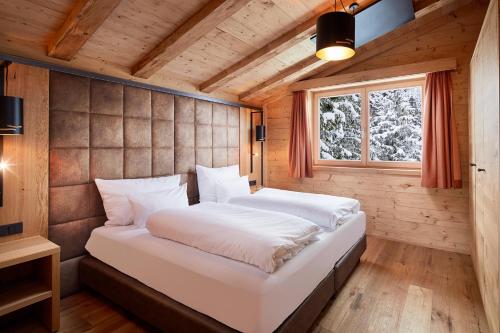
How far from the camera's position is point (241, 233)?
1.72 metres

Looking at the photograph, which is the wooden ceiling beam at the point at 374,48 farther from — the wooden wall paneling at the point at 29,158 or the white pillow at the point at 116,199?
the wooden wall paneling at the point at 29,158

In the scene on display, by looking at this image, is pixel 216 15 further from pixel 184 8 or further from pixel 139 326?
pixel 139 326

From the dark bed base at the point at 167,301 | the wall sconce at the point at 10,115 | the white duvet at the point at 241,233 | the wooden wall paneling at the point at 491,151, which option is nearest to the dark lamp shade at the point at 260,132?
the white duvet at the point at 241,233

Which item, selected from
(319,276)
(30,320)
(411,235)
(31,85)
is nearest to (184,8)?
(31,85)

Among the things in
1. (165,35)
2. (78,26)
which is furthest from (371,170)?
(78,26)

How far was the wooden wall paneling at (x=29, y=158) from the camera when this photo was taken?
6.51 feet

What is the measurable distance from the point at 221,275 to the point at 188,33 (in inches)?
74.7

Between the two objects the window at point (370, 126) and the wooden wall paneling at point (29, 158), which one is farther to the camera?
the window at point (370, 126)

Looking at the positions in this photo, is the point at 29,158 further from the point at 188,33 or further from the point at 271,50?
the point at 271,50

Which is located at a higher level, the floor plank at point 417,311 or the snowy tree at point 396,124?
the snowy tree at point 396,124

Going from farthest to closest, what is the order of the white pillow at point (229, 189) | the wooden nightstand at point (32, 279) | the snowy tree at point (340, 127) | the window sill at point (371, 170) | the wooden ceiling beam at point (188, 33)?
1. the snowy tree at point (340, 127)
2. the window sill at point (371, 170)
3. the white pillow at point (229, 189)
4. the wooden ceiling beam at point (188, 33)
5. the wooden nightstand at point (32, 279)

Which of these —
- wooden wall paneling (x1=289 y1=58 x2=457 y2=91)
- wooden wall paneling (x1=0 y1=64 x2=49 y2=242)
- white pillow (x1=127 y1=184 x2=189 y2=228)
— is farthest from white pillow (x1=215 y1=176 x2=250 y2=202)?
wooden wall paneling (x1=289 y1=58 x2=457 y2=91)

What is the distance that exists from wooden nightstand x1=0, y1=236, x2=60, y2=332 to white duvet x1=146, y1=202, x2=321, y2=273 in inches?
26.6

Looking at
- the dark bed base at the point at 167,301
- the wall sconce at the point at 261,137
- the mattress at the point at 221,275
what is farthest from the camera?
the wall sconce at the point at 261,137
